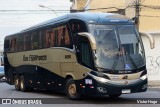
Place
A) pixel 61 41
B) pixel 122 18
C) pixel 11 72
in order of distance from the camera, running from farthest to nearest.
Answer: pixel 11 72
pixel 61 41
pixel 122 18

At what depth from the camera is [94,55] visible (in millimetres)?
15258

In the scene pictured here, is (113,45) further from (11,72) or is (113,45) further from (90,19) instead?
(11,72)

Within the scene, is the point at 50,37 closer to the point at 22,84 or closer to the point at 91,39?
the point at 91,39

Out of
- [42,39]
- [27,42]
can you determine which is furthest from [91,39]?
[27,42]

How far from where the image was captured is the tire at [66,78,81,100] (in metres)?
16.7

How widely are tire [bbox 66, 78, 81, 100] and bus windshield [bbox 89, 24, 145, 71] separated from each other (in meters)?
2.02

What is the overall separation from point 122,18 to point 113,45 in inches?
60.6

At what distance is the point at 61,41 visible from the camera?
701 inches

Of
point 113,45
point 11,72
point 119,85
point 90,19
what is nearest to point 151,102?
point 119,85

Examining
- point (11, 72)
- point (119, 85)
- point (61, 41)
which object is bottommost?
point (11, 72)

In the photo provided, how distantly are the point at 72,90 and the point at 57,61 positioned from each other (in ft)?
6.33

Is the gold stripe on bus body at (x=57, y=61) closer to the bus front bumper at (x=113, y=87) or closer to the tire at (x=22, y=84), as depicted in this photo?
the bus front bumper at (x=113, y=87)

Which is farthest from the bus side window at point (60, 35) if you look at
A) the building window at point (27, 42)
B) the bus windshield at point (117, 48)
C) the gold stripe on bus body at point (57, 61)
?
the building window at point (27, 42)

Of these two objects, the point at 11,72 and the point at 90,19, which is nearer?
the point at 90,19
